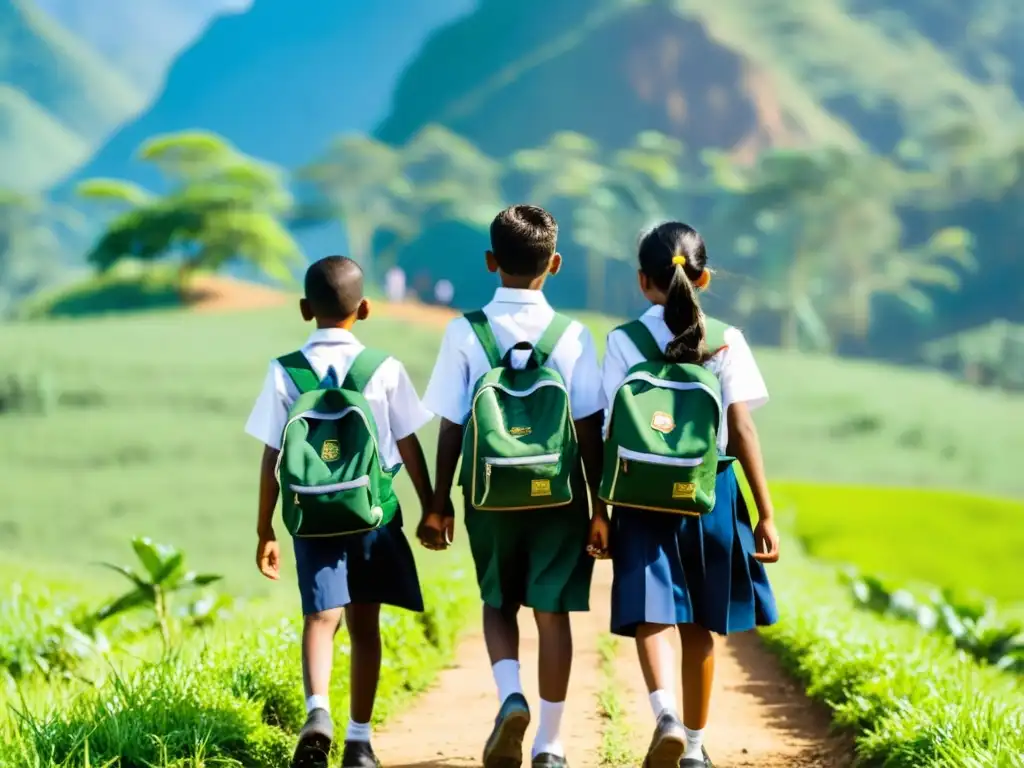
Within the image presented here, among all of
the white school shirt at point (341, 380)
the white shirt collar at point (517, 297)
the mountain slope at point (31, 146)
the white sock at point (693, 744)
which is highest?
the mountain slope at point (31, 146)

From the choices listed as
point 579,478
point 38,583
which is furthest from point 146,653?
point 38,583

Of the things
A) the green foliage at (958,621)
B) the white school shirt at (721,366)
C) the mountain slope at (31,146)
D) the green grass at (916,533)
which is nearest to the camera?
the white school shirt at (721,366)

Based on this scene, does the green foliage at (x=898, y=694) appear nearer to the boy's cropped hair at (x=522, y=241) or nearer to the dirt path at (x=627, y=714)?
the dirt path at (x=627, y=714)

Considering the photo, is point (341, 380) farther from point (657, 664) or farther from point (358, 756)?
point (657, 664)

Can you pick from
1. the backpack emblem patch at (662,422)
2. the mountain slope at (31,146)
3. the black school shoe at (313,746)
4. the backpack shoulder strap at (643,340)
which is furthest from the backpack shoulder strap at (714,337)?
the mountain slope at (31,146)

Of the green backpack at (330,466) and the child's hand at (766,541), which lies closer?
the green backpack at (330,466)

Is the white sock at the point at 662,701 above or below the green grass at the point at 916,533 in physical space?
above

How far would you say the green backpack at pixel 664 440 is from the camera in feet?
10.5

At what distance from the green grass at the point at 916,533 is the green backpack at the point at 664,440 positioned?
11.4 metres

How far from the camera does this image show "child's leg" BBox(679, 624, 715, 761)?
11.1 ft

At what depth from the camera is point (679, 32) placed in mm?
65188

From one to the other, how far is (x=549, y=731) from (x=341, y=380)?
1.06 meters

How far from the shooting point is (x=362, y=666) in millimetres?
3400

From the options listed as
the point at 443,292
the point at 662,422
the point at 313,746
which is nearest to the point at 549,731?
the point at 313,746
